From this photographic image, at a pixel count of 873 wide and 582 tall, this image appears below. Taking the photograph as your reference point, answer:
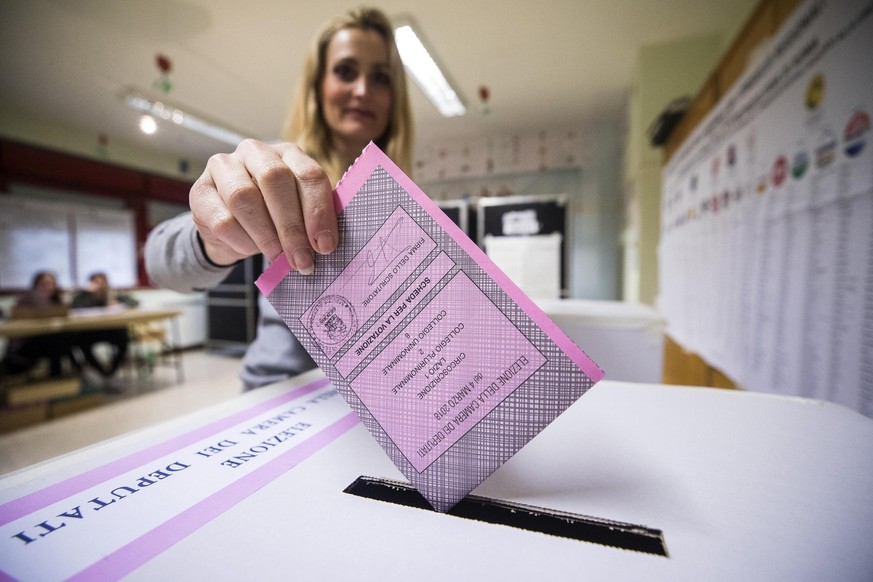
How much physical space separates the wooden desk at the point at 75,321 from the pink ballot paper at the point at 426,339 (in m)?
3.73

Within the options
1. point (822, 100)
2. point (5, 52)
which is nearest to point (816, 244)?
point (822, 100)

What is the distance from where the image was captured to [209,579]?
0.19m

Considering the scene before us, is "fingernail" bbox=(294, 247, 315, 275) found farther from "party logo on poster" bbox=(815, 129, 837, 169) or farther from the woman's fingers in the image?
"party logo on poster" bbox=(815, 129, 837, 169)

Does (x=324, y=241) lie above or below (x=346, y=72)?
below

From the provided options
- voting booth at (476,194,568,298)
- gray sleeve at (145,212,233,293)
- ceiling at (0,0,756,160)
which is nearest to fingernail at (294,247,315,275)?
gray sleeve at (145,212,233,293)

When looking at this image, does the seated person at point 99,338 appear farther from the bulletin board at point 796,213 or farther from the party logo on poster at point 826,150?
the party logo on poster at point 826,150

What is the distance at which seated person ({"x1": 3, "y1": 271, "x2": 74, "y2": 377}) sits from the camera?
10.1 feet

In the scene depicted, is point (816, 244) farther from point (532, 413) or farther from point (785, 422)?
point (532, 413)

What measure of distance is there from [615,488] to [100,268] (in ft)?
20.3

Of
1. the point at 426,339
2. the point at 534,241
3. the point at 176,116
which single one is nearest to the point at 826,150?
the point at 426,339

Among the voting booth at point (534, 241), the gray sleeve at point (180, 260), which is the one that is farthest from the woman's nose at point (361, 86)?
the voting booth at point (534, 241)

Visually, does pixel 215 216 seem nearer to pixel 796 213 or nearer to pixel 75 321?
pixel 796 213

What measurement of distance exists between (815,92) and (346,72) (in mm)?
1027

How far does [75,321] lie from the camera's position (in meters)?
3.07
